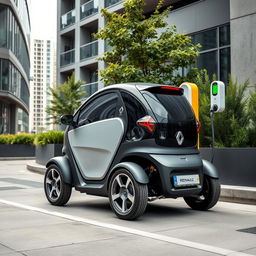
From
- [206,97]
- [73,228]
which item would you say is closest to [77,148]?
[73,228]

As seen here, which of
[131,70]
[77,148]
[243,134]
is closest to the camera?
[77,148]

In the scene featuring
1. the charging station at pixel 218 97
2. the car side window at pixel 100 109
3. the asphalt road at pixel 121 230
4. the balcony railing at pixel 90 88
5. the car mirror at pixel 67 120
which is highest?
the balcony railing at pixel 90 88

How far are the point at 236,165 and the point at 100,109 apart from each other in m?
3.48

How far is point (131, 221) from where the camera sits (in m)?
6.33

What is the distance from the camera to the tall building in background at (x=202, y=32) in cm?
1484

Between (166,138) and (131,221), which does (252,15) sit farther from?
(131,221)

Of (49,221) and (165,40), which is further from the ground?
(165,40)

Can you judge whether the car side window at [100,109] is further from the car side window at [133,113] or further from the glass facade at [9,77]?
the glass facade at [9,77]

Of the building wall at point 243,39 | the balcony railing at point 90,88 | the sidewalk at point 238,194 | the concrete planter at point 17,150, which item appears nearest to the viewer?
the sidewalk at point 238,194

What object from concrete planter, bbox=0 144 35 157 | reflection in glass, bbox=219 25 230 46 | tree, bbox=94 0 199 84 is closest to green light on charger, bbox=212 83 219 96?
tree, bbox=94 0 199 84

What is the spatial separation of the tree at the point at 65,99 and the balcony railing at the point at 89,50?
298 centimetres

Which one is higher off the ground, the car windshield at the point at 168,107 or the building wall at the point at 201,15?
the building wall at the point at 201,15

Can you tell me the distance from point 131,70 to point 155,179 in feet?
24.6

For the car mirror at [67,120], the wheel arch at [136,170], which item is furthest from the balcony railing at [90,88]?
the wheel arch at [136,170]
